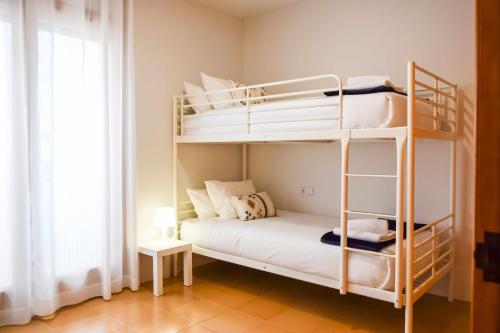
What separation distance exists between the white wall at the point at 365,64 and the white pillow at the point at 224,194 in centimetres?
47

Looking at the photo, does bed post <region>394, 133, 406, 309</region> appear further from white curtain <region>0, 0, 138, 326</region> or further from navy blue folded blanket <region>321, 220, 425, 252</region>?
white curtain <region>0, 0, 138, 326</region>

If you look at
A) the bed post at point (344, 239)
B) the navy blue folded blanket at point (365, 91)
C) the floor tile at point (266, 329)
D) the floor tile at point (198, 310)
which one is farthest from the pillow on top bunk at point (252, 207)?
the navy blue folded blanket at point (365, 91)

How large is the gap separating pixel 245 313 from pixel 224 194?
1255 millimetres

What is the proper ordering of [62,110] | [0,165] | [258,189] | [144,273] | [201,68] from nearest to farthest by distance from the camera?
[0,165] → [62,110] → [144,273] → [201,68] → [258,189]

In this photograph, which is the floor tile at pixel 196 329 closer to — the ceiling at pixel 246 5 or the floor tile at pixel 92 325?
the floor tile at pixel 92 325

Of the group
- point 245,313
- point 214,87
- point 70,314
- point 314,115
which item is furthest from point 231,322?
point 214,87

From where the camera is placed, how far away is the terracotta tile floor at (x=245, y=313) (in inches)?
107

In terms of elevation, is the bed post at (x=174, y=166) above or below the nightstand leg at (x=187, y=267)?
above

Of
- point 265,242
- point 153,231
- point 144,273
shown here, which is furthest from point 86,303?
point 265,242

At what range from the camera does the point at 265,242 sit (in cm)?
307

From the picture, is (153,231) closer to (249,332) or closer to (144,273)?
(144,273)

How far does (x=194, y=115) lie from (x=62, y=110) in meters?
1.17

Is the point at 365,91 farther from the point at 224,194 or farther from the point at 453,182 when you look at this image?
the point at 224,194

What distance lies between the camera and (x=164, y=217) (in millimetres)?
3479
